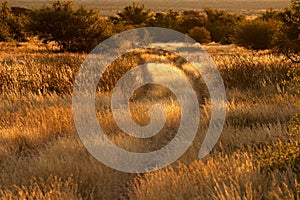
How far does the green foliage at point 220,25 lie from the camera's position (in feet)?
131

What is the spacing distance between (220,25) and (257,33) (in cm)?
1755

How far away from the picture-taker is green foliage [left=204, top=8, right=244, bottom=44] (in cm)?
3994

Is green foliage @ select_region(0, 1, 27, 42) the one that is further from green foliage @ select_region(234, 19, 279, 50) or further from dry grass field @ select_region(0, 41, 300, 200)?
dry grass field @ select_region(0, 41, 300, 200)

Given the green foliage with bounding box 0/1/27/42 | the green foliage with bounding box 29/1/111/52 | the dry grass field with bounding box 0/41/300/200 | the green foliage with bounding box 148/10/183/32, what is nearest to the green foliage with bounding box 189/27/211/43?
the green foliage with bounding box 148/10/183/32

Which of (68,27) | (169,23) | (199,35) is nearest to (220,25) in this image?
(169,23)

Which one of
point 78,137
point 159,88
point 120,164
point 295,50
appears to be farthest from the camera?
point 295,50

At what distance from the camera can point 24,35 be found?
37.6 m

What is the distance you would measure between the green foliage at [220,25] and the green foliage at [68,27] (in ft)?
47.4

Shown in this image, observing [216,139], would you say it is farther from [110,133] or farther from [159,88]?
[159,88]

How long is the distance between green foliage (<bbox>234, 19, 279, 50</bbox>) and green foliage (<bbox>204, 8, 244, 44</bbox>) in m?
7.58

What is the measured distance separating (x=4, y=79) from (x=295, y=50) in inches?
290

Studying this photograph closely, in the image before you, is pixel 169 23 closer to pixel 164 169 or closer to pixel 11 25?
pixel 11 25

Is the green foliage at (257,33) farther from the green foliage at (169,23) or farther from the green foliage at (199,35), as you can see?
the green foliage at (169,23)

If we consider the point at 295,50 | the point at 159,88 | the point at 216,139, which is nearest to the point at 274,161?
the point at 216,139
